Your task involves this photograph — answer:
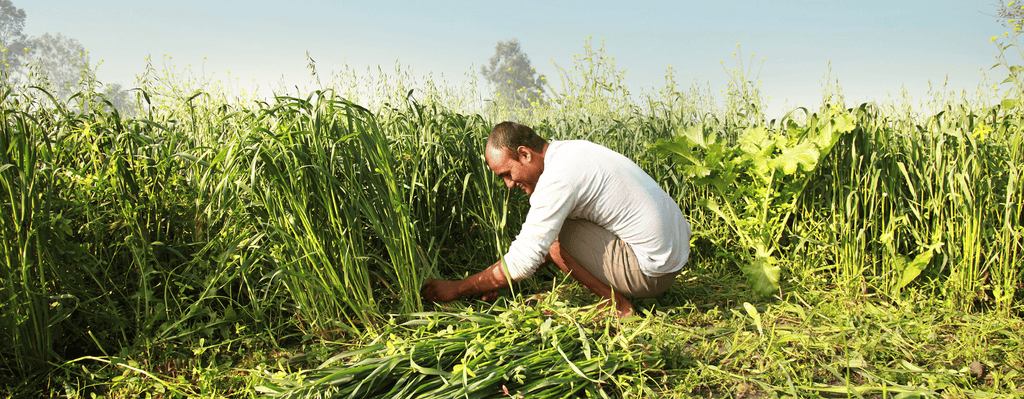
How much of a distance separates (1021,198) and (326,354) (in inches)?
119

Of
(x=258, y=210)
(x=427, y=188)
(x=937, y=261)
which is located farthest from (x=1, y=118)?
(x=937, y=261)

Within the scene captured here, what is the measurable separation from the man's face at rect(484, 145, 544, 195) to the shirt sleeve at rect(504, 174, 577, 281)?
0.16 meters

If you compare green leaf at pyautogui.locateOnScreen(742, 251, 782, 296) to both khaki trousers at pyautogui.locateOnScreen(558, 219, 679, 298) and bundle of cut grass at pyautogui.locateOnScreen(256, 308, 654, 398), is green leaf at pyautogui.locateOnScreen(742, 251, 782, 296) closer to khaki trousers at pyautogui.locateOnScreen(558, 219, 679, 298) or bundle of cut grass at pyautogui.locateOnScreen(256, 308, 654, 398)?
khaki trousers at pyautogui.locateOnScreen(558, 219, 679, 298)

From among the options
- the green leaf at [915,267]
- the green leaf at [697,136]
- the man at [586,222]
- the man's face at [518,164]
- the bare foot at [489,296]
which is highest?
the green leaf at [697,136]

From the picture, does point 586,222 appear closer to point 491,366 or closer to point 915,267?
point 491,366

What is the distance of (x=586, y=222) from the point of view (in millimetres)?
2314

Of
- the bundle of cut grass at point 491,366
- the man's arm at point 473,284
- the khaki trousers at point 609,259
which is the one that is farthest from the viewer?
the khaki trousers at point 609,259

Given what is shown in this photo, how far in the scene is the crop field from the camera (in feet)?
5.60

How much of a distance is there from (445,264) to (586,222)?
0.78 metres

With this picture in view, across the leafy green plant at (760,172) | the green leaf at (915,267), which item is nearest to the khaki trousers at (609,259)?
the leafy green plant at (760,172)

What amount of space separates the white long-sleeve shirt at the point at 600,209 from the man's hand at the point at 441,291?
0.88ft

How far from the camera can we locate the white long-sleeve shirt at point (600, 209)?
6.70 feet

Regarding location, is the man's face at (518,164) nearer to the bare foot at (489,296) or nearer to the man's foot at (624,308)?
the bare foot at (489,296)

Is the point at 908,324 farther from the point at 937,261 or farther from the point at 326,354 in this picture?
the point at 326,354
